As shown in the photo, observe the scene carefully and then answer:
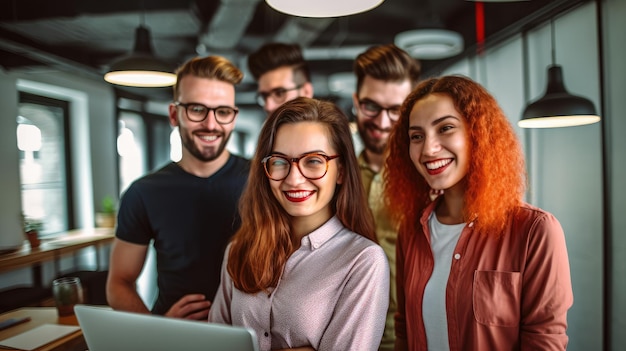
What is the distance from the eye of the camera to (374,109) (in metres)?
2.37

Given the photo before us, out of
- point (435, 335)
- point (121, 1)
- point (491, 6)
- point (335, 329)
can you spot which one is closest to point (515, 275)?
point (435, 335)

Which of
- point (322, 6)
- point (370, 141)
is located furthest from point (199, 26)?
point (322, 6)

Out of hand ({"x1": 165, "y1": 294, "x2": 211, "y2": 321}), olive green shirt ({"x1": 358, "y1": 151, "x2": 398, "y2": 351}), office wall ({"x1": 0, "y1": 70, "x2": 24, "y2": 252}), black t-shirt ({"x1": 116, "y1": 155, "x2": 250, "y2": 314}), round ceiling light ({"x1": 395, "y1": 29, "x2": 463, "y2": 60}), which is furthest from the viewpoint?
round ceiling light ({"x1": 395, "y1": 29, "x2": 463, "y2": 60})

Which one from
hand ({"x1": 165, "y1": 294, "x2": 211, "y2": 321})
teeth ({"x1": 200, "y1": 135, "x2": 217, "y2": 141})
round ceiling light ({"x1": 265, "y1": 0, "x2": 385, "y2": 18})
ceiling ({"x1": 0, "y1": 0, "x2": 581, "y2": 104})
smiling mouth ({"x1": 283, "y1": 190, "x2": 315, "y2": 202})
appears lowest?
hand ({"x1": 165, "y1": 294, "x2": 211, "y2": 321})

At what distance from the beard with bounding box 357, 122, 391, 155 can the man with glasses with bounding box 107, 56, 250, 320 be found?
67 cm

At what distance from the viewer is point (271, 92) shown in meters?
2.81

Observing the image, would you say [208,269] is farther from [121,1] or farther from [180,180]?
[121,1]

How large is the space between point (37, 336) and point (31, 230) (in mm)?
2064

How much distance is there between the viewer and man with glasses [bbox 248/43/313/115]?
9.15 ft

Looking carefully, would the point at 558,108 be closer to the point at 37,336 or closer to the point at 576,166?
the point at 576,166

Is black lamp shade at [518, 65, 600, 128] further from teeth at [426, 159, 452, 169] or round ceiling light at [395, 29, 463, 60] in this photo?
teeth at [426, 159, 452, 169]

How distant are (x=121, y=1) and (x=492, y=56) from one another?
4.08m

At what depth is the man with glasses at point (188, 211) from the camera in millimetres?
2127

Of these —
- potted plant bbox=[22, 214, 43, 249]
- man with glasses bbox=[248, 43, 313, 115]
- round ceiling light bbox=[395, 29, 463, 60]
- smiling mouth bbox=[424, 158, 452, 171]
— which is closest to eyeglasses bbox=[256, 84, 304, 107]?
man with glasses bbox=[248, 43, 313, 115]
